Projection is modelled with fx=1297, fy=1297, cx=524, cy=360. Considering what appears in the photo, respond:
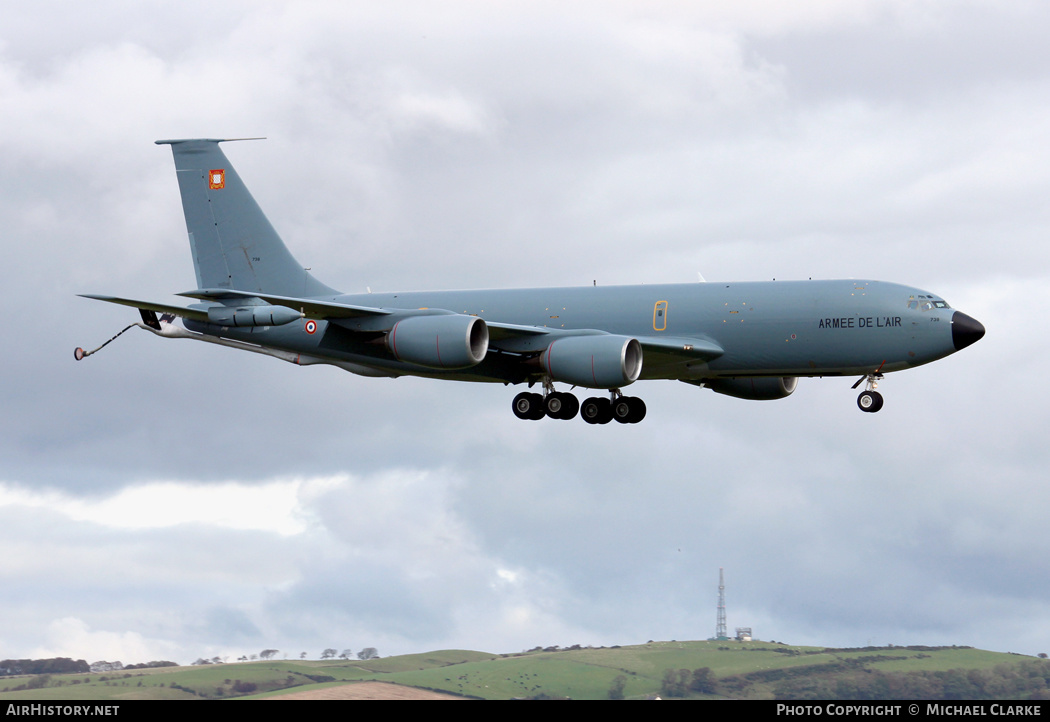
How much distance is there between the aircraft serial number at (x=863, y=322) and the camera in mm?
47281

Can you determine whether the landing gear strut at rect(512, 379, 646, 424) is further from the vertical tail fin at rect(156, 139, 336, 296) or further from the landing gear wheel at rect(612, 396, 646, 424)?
the vertical tail fin at rect(156, 139, 336, 296)

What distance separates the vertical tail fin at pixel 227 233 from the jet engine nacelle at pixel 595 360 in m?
15.1

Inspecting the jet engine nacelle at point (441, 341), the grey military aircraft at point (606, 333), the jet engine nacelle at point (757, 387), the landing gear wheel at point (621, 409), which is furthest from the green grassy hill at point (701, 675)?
the jet engine nacelle at point (441, 341)

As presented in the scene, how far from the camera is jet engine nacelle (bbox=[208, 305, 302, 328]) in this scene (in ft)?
157

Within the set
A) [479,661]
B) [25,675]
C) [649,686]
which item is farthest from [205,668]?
[649,686]

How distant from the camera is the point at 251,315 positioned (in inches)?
1921

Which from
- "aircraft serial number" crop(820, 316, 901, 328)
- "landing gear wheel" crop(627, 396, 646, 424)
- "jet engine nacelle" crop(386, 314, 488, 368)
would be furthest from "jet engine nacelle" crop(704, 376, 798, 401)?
"jet engine nacelle" crop(386, 314, 488, 368)

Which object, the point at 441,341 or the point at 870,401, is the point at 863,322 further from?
the point at 441,341

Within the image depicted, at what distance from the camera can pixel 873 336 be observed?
155 feet

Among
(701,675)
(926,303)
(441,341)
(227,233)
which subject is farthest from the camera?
(701,675)

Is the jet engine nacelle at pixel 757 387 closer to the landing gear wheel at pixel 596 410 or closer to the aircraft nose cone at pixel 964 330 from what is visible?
the landing gear wheel at pixel 596 410

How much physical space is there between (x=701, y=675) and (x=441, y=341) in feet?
242

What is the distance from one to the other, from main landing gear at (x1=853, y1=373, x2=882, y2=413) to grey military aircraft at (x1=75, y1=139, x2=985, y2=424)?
1.7 inches

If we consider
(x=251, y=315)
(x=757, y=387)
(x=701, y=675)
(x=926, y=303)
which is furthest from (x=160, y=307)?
(x=701, y=675)
